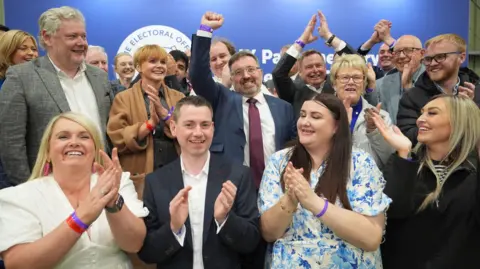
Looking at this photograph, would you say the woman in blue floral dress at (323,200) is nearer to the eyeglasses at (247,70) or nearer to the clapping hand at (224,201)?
the clapping hand at (224,201)

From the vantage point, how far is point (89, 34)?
6102mm

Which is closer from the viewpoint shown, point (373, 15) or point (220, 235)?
point (220, 235)

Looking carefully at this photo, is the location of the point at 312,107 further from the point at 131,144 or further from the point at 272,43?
the point at 272,43

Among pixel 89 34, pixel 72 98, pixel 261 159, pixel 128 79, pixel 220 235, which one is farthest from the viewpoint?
pixel 89 34

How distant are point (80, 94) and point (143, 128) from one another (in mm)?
393

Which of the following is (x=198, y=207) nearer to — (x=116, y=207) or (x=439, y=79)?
(x=116, y=207)

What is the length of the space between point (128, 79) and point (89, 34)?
1411mm

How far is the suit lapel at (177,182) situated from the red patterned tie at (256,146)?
0.73m

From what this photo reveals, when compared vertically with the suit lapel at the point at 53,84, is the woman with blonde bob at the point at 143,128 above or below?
below

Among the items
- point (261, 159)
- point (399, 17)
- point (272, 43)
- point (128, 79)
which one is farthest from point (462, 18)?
point (261, 159)

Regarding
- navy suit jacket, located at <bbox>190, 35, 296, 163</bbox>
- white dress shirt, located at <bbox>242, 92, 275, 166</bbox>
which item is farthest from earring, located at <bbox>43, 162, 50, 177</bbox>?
white dress shirt, located at <bbox>242, 92, 275, 166</bbox>

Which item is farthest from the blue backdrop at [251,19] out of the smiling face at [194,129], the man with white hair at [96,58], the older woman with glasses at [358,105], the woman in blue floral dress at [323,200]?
the woman in blue floral dress at [323,200]

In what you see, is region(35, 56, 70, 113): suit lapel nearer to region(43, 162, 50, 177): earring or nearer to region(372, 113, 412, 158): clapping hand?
region(43, 162, 50, 177): earring

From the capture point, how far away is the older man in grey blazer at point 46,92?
2723 millimetres
